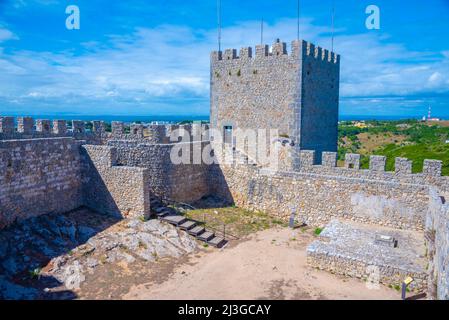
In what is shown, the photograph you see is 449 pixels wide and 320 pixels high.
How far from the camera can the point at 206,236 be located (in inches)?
460

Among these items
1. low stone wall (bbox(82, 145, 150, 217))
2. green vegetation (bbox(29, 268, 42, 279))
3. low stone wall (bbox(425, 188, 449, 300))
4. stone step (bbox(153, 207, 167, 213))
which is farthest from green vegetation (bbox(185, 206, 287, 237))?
green vegetation (bbox(29, 268, 42, 279))

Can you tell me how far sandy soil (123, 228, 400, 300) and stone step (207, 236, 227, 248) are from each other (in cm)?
29

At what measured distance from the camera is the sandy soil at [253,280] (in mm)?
8578

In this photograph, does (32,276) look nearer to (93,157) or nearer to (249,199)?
(93,157)

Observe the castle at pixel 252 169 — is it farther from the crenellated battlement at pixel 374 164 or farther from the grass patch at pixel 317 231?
the grass patch at pixel 317 231

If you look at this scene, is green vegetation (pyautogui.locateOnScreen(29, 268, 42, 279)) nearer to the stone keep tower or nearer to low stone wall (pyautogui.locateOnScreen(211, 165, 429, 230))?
low stone wall (pyautogui.locateOnScreen(211, 165, 429, 230))

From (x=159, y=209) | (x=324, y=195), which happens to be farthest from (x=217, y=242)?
(x=324, y=195)

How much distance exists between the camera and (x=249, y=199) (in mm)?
14539

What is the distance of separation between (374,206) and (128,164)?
900 cm

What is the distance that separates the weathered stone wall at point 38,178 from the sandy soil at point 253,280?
177 inches

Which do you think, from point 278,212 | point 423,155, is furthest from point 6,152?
point 423,155

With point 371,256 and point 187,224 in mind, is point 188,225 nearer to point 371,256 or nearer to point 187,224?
point 187,224

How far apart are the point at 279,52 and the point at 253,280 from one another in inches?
383

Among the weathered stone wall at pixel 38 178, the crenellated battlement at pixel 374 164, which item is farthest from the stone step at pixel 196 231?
the crenellated battlement at pixel 374 164
